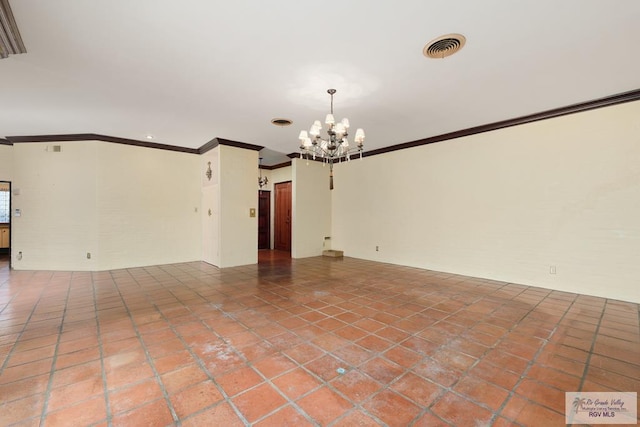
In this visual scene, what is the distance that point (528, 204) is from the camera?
4.58 m

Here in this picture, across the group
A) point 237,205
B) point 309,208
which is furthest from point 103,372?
point 309,208

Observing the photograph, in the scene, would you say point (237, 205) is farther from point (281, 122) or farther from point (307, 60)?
point (307, 60)

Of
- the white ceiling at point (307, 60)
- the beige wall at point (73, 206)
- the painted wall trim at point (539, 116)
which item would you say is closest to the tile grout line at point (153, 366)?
the beige wall at point (73, 206)

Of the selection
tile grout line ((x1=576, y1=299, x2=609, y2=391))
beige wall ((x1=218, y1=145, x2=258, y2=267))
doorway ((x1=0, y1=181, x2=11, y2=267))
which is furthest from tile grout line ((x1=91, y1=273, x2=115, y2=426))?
doorway ((x1=0, y1=181, x2=11, y2=267))

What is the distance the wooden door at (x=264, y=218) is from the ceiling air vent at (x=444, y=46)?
7219 millimetres

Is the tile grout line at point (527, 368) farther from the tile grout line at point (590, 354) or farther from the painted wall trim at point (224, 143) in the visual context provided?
the painted wall trim at point (224, 143)

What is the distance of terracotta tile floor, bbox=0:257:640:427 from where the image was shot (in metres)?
1.71

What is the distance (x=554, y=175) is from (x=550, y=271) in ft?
5.04

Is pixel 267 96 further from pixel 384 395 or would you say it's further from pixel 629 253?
pixel 629 253

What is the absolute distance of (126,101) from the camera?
3.93m

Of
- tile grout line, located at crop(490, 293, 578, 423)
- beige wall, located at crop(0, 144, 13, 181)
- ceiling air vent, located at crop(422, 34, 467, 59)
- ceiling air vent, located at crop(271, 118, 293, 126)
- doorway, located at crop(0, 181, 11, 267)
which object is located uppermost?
ceiling air vent, located at crop(271, 118, 293, 126)

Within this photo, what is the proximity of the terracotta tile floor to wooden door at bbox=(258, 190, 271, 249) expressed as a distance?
492 cm

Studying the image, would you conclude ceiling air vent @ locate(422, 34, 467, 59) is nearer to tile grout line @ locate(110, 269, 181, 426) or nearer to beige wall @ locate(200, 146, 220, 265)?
tile grout line @ locate(110, 269, 181, 426)

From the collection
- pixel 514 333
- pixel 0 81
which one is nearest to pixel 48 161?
pixel 0 81
